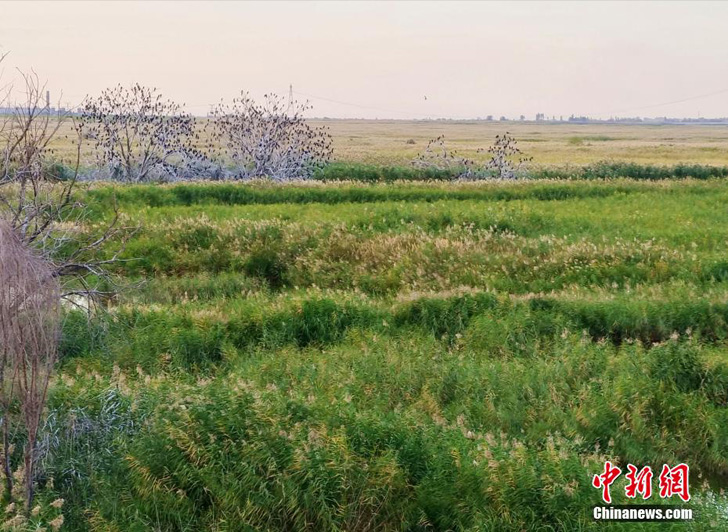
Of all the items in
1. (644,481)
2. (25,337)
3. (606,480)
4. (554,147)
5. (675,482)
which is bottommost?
(675,482)

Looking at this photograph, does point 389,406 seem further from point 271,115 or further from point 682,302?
point 271,115

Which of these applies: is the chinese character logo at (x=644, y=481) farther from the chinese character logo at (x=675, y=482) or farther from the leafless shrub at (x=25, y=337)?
the leafless shrub at (x=25, y=337)

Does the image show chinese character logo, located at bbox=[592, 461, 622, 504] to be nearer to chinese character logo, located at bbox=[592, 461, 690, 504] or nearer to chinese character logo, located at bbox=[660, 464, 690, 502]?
chinese character logo, located at bbox=[592, 461, 690, 504]

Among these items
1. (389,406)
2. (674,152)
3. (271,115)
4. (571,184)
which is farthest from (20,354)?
(674,152)

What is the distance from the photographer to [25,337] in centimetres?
606

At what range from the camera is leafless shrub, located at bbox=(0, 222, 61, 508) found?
578 cm

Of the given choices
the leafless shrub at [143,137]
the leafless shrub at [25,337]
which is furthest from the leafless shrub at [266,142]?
the leafless shrub at [25,337]

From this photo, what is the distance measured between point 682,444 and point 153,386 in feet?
17.0

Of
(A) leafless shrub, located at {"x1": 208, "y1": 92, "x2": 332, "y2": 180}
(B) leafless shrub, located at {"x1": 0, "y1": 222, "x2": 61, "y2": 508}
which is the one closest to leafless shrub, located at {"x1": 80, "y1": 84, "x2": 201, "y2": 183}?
(A) leafless shrub, located at {"x1": 208, "y1": 92, "x2": 332, "y2": 180}

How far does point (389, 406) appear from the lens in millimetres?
7762

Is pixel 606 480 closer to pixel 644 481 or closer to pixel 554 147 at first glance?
pixel 644 481

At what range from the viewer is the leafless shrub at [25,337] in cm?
578

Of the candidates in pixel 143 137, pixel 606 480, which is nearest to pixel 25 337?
pixel 606 480

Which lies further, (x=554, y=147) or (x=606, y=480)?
(x=554, y=147)
